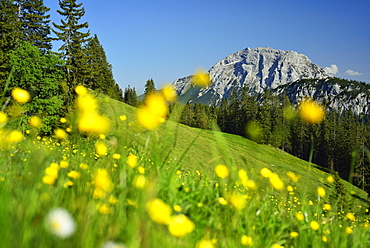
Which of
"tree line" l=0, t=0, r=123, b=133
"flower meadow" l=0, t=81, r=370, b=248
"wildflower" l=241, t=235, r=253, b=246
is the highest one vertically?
"tree line" l=0, t=0, r=123, b=133

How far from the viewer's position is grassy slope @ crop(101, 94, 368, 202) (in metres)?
2.28

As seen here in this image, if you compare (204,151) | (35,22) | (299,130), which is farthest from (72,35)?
(299,130)

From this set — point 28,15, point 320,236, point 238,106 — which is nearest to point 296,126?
point 238,106

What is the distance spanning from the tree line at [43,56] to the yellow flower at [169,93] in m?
12.9

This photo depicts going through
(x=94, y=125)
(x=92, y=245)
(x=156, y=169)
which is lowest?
(x=92, y=245)

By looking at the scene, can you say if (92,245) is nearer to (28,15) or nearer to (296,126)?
(28,15)

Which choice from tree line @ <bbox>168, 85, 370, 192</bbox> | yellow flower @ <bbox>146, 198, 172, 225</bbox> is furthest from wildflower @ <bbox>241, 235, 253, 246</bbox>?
tree line @ <bbox>168, 85, 370, 192</bbox>

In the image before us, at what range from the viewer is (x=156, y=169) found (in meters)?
2.49

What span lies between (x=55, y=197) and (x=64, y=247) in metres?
0.58

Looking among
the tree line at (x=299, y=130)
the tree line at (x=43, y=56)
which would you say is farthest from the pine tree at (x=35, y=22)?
the tree line at (x=299, y=130)

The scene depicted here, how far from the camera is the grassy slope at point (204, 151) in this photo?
2281 mm

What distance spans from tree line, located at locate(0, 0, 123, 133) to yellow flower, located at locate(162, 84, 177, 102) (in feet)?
42.4

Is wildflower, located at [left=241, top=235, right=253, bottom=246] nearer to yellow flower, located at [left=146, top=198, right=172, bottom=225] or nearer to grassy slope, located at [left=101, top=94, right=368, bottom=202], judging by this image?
grassy slope, located at [left=101, top=94, right=368, bottom=202]

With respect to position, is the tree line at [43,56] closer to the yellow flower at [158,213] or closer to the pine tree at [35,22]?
the pine tree at [35,22]
